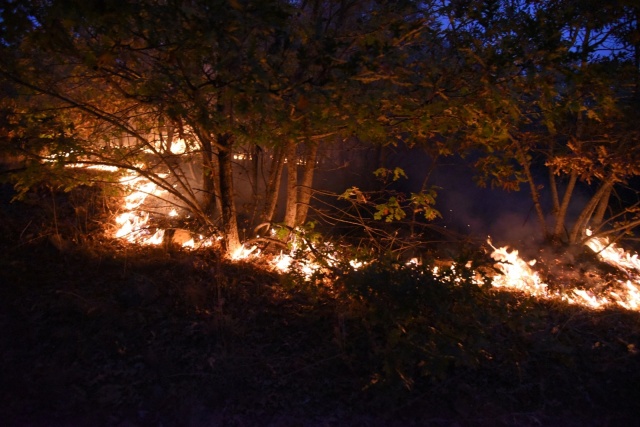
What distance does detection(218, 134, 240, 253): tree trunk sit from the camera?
651 centimetres

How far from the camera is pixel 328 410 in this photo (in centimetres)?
399

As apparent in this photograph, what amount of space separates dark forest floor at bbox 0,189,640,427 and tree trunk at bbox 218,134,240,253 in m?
1.22

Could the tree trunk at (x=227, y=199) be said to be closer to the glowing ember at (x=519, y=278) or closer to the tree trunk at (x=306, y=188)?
the tree trunk at (x=306, y=188)

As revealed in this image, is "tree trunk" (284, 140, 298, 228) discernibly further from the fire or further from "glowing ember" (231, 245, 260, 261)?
the fire

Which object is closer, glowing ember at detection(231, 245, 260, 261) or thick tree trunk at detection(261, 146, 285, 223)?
glowing ember at detection(231, 245, 260, 261)

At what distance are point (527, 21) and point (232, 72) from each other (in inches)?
135

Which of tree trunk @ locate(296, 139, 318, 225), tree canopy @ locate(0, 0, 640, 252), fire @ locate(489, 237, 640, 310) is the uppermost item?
tree canopy @ locate(0, 0, 640, 252)

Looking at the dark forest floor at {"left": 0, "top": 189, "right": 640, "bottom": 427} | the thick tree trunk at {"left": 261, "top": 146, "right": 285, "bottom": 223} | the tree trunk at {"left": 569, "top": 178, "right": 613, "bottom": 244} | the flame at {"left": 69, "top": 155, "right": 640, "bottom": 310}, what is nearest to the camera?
the dark forest floor at {"left": 0, "top": 189, "right": 640, "bottom": 427}

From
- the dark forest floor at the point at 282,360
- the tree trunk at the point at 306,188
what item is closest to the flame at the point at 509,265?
the tree trunk at the point at 306,188

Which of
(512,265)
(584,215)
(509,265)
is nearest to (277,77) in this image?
(512,265)

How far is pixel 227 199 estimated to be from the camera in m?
6.73

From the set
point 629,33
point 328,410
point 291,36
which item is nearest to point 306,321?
point 328,410

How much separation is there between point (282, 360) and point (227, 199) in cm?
287

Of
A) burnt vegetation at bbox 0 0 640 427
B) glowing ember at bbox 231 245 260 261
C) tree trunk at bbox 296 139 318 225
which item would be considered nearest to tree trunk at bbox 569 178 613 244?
burnt vegetation at bbox 0 0 640 427
